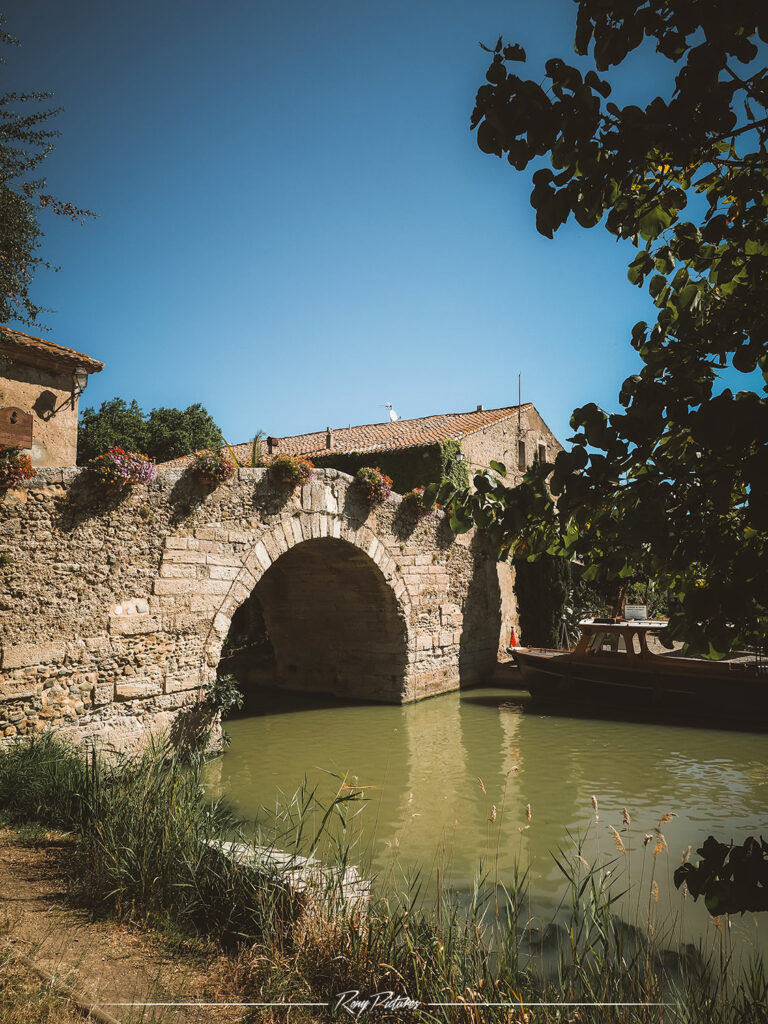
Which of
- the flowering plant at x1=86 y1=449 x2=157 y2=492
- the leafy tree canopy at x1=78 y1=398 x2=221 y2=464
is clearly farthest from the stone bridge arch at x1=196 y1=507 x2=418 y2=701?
the leafy tree canopy at x1=78 y1=398 x2=221 y2=464

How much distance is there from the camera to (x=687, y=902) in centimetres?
483

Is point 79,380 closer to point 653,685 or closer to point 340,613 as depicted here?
point 340,613

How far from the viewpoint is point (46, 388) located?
486 inches

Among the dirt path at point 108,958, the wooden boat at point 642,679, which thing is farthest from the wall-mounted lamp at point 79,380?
the dirt path at point 108,958

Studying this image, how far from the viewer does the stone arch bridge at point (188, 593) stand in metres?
6.87

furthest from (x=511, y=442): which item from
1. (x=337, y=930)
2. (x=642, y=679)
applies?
(x=337, y=930)

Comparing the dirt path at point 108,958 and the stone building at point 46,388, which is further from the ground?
the stone building at point 46,388

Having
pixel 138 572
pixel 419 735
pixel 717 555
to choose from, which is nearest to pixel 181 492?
pixel 138 572

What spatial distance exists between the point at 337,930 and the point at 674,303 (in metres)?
2.96

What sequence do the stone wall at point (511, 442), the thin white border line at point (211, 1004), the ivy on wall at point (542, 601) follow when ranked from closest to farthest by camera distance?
the thin white border line at point (211, 1004), the ivy on wall at point (542, 601), the stone wall at point (511, 442)

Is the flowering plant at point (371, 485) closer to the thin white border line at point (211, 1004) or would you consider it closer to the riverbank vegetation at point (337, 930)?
the riverbank vegetation at point (337, 930)

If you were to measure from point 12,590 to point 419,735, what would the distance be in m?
6.11

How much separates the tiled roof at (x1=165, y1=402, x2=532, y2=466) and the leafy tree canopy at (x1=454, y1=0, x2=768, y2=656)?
45.3 feet

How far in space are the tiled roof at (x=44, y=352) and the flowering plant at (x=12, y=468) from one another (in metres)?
5.44
